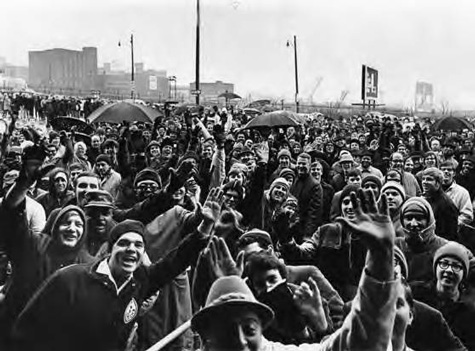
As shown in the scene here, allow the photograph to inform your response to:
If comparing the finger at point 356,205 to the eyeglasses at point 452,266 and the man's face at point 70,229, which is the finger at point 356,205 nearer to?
the eyeglasses at point 452,266

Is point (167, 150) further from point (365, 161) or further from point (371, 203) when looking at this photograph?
point (371, 203)

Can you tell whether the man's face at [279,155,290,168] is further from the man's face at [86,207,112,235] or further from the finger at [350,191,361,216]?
the finger at [350,191,361,216]

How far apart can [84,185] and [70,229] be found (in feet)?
4.04

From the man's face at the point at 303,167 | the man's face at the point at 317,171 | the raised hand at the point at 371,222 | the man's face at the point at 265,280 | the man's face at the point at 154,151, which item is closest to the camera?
the raised hand at the point at 371,222

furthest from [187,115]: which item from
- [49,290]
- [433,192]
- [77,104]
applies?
[77,104]

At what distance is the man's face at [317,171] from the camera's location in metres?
6.80

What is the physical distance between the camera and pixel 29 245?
345cm

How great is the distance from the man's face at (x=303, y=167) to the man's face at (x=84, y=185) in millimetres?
2216

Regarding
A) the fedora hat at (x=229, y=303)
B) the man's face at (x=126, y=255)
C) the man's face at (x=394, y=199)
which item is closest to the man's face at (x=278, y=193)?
the man's face at (x=394, y=199)

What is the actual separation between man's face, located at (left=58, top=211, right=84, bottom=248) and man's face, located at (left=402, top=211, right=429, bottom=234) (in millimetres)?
1623

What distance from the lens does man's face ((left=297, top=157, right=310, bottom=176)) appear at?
6.47m

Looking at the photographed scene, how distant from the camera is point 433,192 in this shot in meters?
5.27

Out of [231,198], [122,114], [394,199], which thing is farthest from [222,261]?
[122,114]

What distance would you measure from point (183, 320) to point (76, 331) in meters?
1.03
